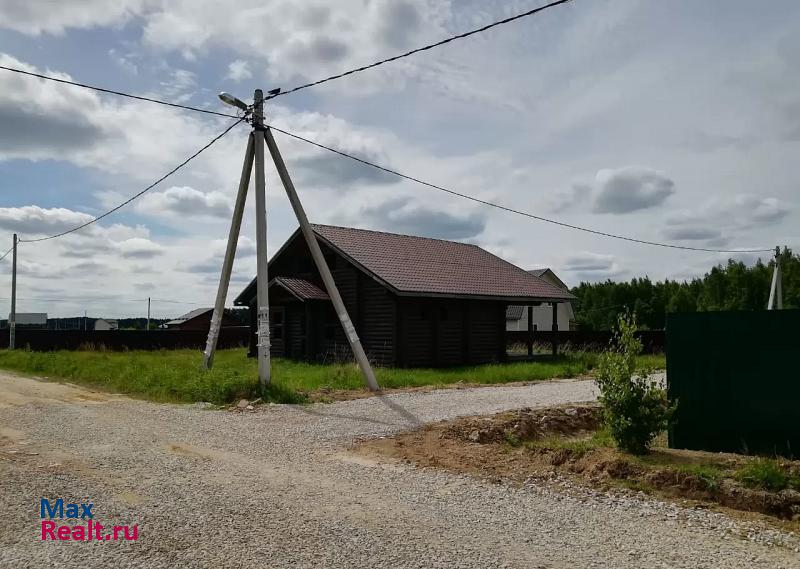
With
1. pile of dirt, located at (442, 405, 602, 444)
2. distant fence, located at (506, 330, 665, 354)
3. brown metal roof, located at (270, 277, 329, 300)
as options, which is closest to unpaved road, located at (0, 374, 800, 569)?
pile of dirt, located at (442, 405, 602, 444)

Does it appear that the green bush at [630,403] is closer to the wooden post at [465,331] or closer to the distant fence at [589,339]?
the wooden post at [465,331]

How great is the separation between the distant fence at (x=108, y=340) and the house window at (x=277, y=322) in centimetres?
986

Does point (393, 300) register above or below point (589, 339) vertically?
above

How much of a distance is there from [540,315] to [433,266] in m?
34.4

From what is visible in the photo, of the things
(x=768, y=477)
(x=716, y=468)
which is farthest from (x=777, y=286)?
(x=768, y=477)

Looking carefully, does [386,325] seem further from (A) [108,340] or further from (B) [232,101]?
(A) [108,340]

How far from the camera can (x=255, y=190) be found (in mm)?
14617

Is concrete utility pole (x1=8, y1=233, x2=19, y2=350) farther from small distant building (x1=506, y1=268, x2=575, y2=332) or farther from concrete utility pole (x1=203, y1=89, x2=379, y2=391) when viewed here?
small distant building (x1=506, y1=268, x2=575, y2=332)

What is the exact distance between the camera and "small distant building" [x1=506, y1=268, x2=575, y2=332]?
52.4 meters

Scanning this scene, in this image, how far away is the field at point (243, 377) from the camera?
13.5 metres

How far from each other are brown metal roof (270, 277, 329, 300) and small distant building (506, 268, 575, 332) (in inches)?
1106

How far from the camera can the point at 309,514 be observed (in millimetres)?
5703

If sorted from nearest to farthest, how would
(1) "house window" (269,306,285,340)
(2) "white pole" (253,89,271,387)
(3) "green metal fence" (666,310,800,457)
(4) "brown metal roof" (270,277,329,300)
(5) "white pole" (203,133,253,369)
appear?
(3) "green metal fence" (666,310,800,457) → (2) "white pole" (253,89,271,387) → (5) "white pole" (203,133,253,369) → (4) "brown metal roof" (270,277,329,300) → (1) "house window" (269,306,285,340)

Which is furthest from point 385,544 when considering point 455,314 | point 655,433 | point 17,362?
point 17,362
